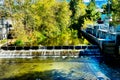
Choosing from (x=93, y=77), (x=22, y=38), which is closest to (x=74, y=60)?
(x=93, y=77)

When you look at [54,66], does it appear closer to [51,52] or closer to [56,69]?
Answer: [56,69]

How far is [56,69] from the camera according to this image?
23.7 m

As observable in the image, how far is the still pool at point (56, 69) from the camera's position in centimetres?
2060

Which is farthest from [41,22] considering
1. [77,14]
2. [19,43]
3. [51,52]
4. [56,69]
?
[77,14]

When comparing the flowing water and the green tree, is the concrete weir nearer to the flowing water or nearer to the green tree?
the flowing water

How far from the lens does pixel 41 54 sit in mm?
30516

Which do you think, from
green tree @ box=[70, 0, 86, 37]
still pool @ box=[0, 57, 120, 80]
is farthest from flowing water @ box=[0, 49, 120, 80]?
green tree @ box=[70, 0, 86, 37]

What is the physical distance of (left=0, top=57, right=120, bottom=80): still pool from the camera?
20.6m

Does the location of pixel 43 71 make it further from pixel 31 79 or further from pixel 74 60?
pixel 74 60

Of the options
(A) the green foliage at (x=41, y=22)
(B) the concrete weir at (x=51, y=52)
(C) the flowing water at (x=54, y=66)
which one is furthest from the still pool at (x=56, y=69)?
(A) the green foliage at (x=41, y=22)

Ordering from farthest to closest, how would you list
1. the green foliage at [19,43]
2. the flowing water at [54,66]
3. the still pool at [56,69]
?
the green foliage at [19,43]
the flowing water at [54,66]
the still pool at [56,69]

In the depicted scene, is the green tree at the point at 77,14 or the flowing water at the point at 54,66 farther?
the green tree at the point at 77,14

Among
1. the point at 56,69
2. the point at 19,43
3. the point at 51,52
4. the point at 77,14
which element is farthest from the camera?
the point at 77,14

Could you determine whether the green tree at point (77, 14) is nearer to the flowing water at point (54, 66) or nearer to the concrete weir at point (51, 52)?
the concrete weir at point (51, 52)
